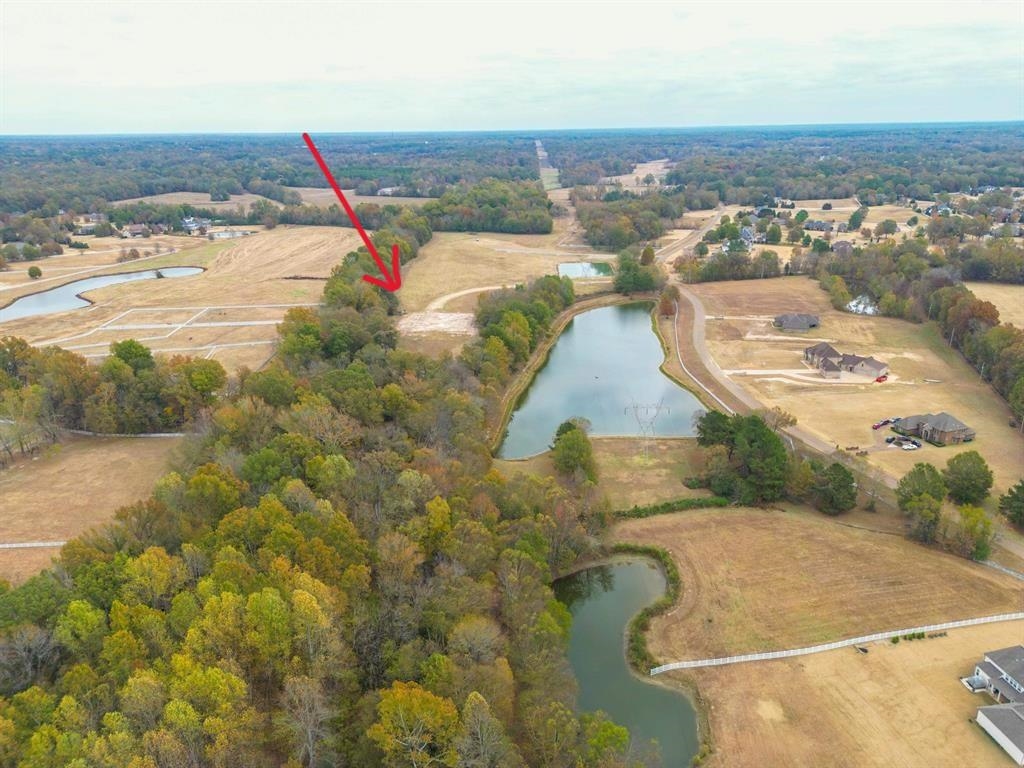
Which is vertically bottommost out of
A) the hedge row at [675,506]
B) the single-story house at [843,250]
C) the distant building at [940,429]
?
the hedge row at [675,506]

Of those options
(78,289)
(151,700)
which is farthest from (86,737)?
(78,289)

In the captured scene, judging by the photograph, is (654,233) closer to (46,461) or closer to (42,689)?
(46,461)

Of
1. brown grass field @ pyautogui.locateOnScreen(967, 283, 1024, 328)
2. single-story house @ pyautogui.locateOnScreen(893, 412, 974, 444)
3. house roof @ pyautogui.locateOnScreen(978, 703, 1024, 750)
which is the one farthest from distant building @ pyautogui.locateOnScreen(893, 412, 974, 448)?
brown grass field @ pyautogui.locateOnScreen(967, 283, 1024, 328)

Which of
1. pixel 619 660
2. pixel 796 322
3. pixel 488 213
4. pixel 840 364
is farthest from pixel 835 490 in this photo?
pixel 488 213

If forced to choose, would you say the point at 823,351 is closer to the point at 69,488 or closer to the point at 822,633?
the point at 822,633

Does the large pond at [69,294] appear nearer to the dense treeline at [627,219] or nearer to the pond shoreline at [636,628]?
the dense treeline at [627,219]

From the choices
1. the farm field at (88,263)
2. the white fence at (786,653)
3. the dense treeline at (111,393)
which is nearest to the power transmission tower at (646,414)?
the white fence at (786,653)

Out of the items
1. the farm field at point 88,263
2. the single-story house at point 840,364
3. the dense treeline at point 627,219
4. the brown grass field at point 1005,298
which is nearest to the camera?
the single-story house at point 840,364
